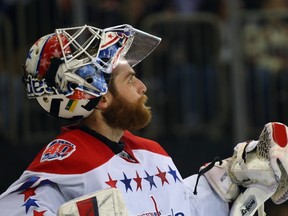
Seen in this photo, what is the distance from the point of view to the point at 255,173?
425cm

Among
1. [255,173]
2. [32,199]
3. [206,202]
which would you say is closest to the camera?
[32,199]

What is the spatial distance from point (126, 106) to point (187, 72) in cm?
336

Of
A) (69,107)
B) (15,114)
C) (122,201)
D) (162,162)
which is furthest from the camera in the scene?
(15,114)

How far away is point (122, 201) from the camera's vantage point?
372 centimetres

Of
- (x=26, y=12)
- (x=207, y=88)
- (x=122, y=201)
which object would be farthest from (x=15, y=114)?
(x=122, y=201)

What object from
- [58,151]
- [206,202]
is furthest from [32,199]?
[206,202]

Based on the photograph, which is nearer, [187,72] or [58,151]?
[58,151]

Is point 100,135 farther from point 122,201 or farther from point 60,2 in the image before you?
point 60,2

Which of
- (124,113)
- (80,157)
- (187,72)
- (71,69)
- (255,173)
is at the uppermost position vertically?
(71,69)

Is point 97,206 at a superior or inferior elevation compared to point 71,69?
inferior

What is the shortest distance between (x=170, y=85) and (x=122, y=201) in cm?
375

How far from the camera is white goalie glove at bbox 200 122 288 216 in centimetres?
415

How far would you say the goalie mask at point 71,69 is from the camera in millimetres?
3951

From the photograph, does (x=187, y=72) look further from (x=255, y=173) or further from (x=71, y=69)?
Result: (x=71, y=69)
